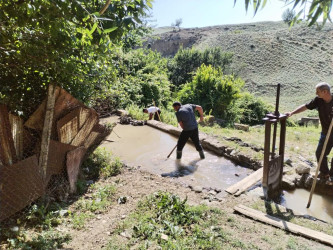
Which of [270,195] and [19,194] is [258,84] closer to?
[270,195]

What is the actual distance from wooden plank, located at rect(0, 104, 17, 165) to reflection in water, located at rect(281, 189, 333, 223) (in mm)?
4728

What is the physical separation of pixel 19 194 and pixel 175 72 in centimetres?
2322

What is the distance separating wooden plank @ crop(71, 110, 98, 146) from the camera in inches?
186

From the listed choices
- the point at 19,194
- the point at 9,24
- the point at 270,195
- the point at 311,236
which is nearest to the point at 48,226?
the point at 19,194

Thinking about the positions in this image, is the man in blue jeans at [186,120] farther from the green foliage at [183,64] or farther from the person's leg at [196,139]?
the green foliage at [183,64]

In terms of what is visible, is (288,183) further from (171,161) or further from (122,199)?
(122,199)

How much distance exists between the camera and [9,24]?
3.18m

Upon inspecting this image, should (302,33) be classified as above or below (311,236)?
above

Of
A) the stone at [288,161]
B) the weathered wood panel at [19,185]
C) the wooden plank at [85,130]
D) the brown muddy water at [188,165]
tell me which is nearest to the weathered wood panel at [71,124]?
the wooden plank at [85,130]

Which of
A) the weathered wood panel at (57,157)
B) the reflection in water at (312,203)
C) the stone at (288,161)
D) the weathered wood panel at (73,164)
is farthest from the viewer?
the stone at (288,161)

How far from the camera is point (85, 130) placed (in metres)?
4.88

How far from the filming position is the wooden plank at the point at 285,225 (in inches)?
134

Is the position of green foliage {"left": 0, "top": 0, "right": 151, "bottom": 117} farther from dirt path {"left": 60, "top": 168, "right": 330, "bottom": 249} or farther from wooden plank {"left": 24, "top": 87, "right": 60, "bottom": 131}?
dirt path {"left": 60, "top": 168, "right": 330, "bottom": 249}

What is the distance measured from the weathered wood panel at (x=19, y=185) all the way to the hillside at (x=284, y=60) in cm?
2200
